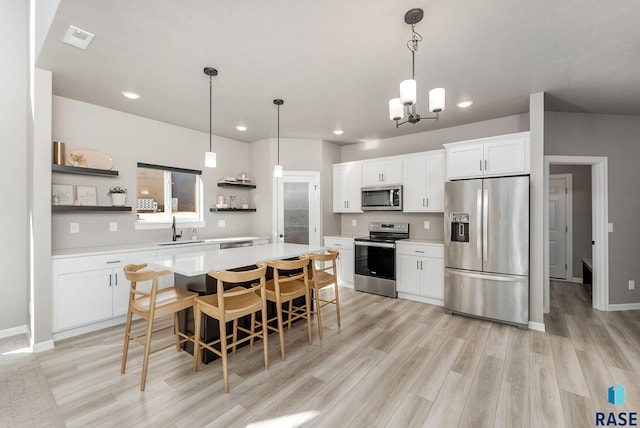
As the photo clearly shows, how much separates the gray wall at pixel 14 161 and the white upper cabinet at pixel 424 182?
4.94 meters

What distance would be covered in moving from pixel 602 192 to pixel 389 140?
3.15 metres

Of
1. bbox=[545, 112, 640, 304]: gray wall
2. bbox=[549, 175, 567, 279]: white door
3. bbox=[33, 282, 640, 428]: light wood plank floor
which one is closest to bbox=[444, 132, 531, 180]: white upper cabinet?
bbox=[545, 112, 640, 304]: gray wall

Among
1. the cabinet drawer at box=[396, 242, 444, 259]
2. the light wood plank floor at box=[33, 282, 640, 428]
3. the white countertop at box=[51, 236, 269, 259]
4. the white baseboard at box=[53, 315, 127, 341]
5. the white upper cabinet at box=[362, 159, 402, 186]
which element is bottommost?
the light wood plank floor at box=[33, 282, 640, 428]

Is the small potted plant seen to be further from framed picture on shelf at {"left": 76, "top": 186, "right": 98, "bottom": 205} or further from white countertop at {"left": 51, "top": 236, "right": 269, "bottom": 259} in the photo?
white countertop at {"left": 51, "top": 236, "right": 269, "bottom": 259}

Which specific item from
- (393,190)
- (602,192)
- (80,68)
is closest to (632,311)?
(602,192)

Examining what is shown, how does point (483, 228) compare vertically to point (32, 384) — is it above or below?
above

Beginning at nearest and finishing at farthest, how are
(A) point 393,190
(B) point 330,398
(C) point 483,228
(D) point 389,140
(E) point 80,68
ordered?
1. (B) point 330,398
2. (E) point 80,68
3. (C) point 483,228
4. (A) point 393,190
5. (D) point 389,140

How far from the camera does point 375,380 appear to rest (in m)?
2.36

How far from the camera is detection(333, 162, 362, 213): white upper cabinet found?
17.5 ft

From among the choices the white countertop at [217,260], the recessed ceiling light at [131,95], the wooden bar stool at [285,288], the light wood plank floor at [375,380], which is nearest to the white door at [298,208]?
the white countertop at [217,260]

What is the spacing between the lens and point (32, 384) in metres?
2.29

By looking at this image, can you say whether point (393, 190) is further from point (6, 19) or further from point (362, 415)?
point (6, 19)

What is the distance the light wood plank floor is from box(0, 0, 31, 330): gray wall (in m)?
0.96

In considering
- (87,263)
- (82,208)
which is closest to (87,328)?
(87,263)
